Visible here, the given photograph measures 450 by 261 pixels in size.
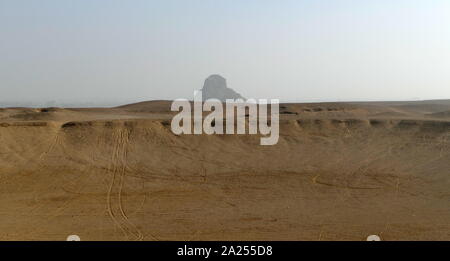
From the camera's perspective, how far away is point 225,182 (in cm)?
1623

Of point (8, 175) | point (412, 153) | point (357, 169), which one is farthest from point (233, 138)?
point (8, 175)

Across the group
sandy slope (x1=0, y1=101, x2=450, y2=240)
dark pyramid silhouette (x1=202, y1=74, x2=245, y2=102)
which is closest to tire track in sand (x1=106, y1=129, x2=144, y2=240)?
sandy slope (x1=0, y1=101, x2=450, y2=240)

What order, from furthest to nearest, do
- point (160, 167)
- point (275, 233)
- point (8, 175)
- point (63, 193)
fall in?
point (160, 167) < point (8, 175) < point (63, 193) < point (275, 233)

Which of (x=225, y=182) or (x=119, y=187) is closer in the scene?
(x=119, y=187)

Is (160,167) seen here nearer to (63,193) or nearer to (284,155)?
(63,193)

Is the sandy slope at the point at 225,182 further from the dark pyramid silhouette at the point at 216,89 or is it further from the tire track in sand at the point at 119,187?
the dark pyramid silhouette at the point at 216,89

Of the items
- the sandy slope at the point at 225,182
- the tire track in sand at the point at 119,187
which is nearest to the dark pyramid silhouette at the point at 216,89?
the sandy slope at the point at 225,182

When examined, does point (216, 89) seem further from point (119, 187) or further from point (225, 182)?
point (119, 187)

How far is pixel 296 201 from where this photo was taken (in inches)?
549

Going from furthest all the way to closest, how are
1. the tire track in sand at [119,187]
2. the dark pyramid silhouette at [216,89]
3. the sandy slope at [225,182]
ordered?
the dark pyramid silhouette at [216,89]
the sandy slope at [225,182]
the tire track in sand at [119,187]

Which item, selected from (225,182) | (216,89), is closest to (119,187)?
(225,182)

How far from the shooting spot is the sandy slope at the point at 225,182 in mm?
11523

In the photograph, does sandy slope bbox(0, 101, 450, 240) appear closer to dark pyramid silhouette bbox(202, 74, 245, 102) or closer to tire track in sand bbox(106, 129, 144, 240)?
tire track in sand bbox(106, 129, 144, 240)
